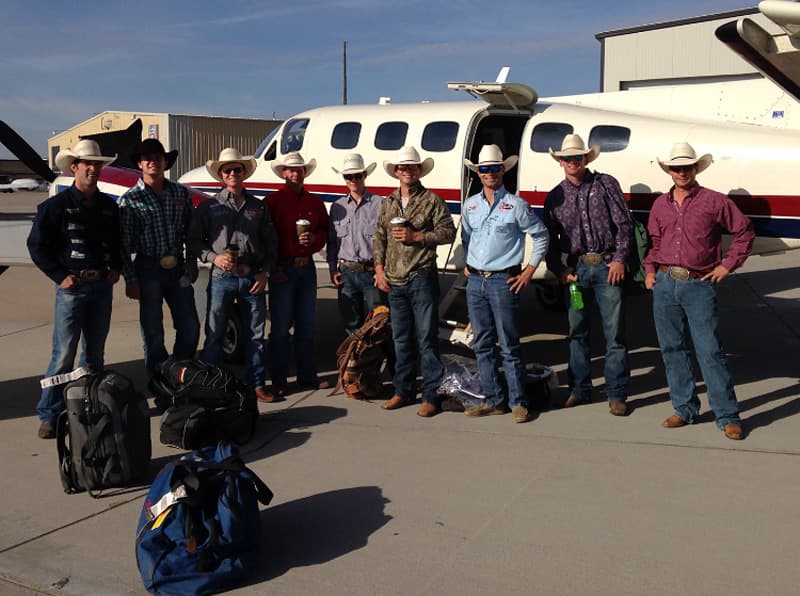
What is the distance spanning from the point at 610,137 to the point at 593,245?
221cm

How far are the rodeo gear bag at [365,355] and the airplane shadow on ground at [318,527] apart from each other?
7.07 feet

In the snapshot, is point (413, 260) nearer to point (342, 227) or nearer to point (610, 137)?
point (342, 227)

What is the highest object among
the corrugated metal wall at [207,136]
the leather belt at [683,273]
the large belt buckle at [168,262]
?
the corrugated metal wall at [207,136]

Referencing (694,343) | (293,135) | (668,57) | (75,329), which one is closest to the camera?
(694,343)

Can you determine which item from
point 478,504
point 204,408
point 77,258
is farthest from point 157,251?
point 478,504

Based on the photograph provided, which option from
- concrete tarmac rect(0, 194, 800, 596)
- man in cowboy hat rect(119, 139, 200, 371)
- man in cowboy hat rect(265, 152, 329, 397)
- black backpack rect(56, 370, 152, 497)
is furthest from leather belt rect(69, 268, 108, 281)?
man in cowboy hat rect(265, 152, 329, 397)

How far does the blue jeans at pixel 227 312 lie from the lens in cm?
714

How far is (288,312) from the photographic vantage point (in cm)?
757

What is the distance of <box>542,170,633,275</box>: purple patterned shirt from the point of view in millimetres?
6652

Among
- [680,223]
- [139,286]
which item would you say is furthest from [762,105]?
[139,286]

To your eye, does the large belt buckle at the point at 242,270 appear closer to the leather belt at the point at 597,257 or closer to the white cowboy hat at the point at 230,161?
the white cowboy hat at the point at 230,161

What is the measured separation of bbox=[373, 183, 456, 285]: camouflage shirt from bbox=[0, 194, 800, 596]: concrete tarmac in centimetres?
127

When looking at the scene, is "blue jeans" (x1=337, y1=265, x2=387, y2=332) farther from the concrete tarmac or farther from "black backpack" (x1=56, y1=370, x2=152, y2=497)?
"black backpack" (x1=56, y1=370, x2=152, y2=497)

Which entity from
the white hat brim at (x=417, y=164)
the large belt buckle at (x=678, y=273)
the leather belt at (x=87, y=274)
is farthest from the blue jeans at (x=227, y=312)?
the large belt buckle at (x=678, y=273)
